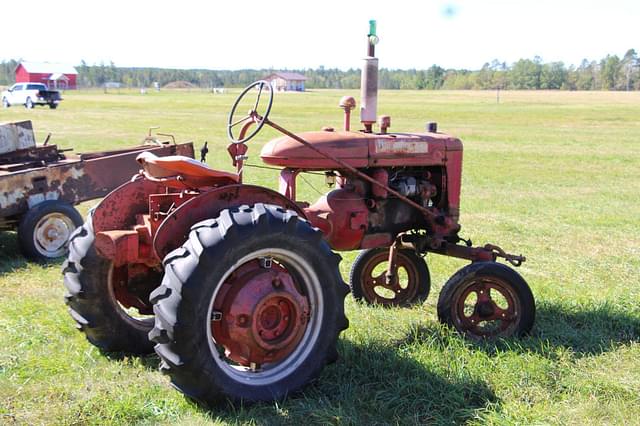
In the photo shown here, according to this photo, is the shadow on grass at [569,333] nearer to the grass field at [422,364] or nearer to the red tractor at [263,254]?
the grass field at [422,364]

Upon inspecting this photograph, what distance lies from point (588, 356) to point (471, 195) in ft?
25.2

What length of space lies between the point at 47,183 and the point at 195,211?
163 inches

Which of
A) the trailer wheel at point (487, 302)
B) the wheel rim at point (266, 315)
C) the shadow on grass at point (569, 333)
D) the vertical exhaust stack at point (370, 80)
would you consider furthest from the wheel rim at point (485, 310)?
the vertical exhaust stack at point (370, 80)

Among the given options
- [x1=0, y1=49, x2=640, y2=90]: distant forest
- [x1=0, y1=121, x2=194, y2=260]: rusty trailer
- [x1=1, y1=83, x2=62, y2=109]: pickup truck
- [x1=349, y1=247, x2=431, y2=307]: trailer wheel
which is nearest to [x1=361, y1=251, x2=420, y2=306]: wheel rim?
[x1=349, y1=247, x2=431, y2=307]: trailer wheel

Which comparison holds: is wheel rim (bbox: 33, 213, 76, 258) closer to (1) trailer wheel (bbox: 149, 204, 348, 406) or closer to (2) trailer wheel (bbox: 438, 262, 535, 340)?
(1) trailer wheel (bbox: 149, 204, 348, 406)

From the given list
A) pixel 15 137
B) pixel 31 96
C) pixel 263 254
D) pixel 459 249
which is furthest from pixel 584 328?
pixel 31 96

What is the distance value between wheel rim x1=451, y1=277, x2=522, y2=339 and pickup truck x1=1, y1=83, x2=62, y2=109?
42.4m

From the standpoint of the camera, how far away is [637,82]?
338ft

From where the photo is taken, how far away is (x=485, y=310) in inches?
187

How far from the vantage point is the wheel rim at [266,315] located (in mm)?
3660

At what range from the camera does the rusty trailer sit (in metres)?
6.97

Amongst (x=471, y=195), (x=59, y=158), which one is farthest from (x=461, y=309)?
(x=471, y=195)

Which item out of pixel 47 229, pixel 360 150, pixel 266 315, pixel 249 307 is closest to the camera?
pixel 249 307

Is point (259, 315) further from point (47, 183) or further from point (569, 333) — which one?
point (47, 183)
